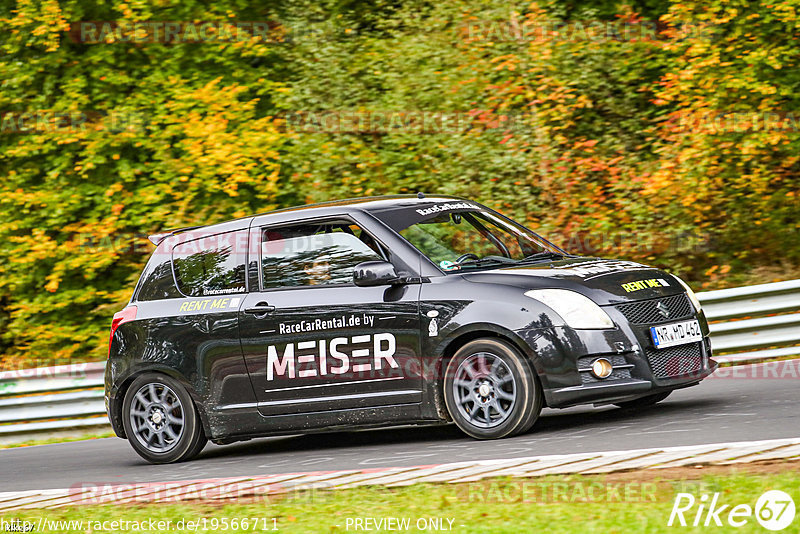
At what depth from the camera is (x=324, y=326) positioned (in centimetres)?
820

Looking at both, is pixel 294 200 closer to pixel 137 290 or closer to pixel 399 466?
pixel 137 290

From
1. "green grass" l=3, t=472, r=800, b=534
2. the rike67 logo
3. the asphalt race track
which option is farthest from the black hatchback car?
the rike67 logo

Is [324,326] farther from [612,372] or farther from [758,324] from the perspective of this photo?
[758,324]

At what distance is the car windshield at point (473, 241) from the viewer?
8.20 metres

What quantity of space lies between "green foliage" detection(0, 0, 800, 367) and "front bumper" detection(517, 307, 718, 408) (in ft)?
22.6

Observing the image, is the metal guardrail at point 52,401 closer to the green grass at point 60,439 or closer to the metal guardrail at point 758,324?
the green grass at point 60,439

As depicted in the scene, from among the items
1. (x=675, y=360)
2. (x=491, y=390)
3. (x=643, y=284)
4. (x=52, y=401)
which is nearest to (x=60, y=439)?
(x=52, y=401)

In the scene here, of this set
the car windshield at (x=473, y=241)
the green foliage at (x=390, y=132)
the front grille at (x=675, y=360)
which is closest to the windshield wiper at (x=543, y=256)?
the car windshield at (x=473, y=241)

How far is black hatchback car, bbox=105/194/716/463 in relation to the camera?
24.5 ft

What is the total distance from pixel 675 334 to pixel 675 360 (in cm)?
19

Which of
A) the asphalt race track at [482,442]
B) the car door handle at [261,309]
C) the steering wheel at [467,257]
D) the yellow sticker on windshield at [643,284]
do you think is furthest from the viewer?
the car door handle at [261,309]

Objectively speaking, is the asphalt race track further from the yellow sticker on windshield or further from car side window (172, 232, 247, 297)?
car side window (172, 232, 247, 297)

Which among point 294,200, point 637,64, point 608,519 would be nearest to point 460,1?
point 637,64

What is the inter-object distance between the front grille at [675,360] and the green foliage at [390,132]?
636cm
